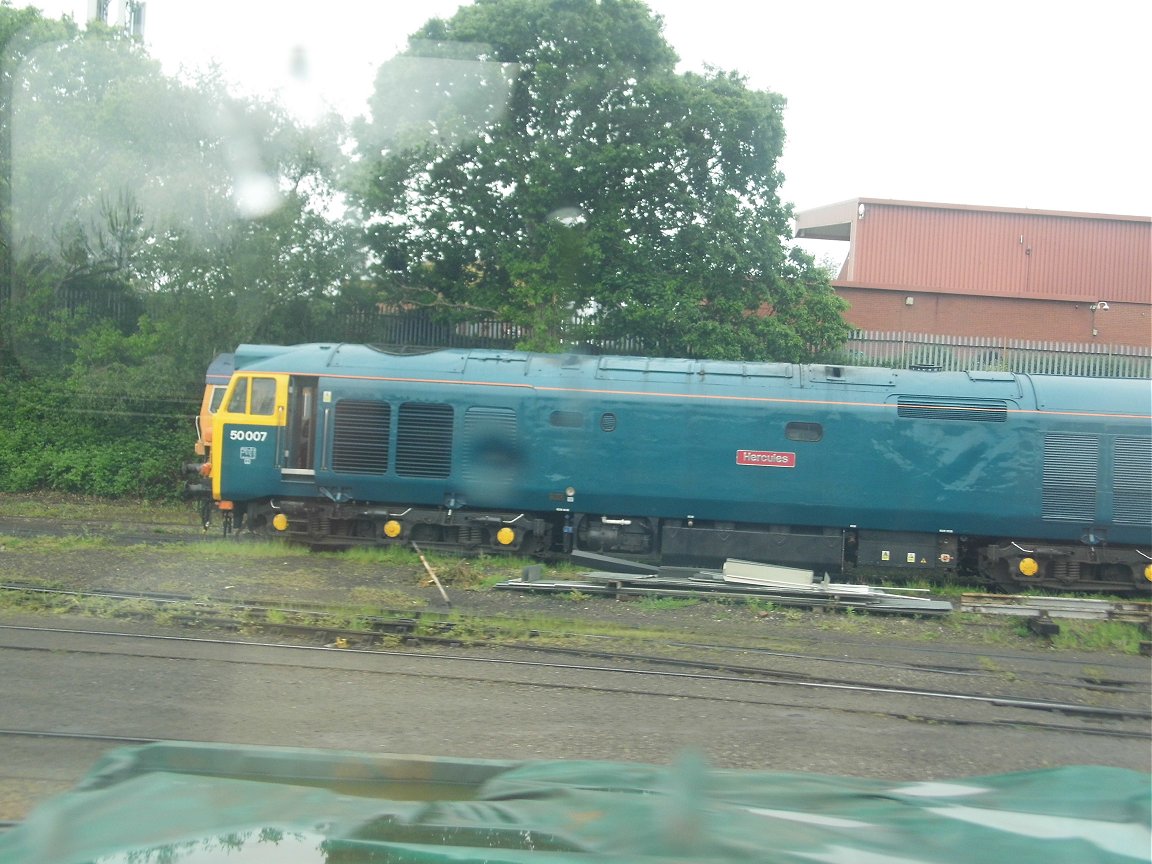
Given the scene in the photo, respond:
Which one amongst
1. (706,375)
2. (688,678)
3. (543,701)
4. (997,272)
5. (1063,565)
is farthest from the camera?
(997,272)

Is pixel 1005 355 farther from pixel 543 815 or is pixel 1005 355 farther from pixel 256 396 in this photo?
pixel 543 815

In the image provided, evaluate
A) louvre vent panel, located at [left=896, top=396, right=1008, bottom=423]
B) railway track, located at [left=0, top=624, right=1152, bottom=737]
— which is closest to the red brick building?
louvre vent panel, located at [left=896, top=396, right=1008, bottom=423]

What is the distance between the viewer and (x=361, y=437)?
602 inches

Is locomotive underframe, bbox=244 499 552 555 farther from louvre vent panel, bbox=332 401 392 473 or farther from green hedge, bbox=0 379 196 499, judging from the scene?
green hedge, bbox=0 379 196 499

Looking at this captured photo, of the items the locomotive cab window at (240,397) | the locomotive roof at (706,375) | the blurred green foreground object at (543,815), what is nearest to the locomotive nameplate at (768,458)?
the locomotive roof at (706,375)

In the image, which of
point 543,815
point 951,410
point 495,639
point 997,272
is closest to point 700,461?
point 951,410

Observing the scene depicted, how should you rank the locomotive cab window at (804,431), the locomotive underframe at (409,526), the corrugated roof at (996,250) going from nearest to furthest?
the locomotive cab window at (804,431)
the locomotive underframe at (409,526)
the corrugated roof at (996,250)

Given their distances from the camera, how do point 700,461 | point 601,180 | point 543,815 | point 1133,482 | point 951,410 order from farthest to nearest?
1. point 601,180
2. point 700,461
3. point 951,410
4. point 1133,482
5. point 543,815

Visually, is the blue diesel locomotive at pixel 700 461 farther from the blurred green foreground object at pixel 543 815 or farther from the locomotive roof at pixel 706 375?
the blurred green foreground object at pixel 543 815

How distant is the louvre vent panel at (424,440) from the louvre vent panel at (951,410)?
265 inches

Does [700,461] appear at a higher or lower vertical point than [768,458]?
lower

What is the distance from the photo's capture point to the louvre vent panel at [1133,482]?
1419 centimetres

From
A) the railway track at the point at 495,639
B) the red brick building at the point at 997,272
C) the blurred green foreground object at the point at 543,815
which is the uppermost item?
the red brick building at the point at 997,272

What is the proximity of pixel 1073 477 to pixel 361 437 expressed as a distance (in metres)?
10.5
